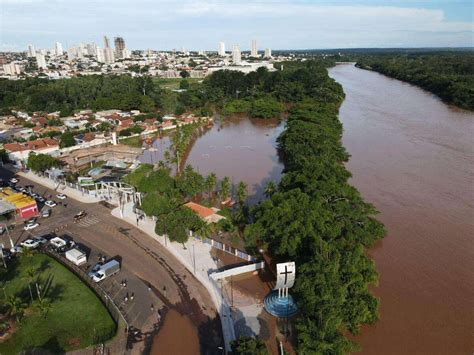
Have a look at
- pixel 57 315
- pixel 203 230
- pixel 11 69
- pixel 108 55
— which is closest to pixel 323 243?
pixel 203 230

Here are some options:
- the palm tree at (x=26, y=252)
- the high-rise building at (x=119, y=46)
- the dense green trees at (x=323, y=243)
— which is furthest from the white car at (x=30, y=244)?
the high-rise building at (x=119, y=46)

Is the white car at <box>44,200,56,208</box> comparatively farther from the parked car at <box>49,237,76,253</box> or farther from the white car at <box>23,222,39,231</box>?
the parked car at <box>49,237,76,253</box>

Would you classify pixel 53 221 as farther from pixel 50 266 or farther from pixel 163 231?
pixel 163 231

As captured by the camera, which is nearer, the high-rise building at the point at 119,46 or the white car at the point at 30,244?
the white car at the point at 30,244

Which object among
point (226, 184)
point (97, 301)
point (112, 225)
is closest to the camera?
point (97, 301)

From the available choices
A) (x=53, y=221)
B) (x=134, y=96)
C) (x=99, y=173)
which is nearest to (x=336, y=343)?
(x=53, y=221)

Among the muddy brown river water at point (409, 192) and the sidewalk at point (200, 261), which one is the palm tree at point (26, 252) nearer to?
the sidewalk at point (200, 261)
